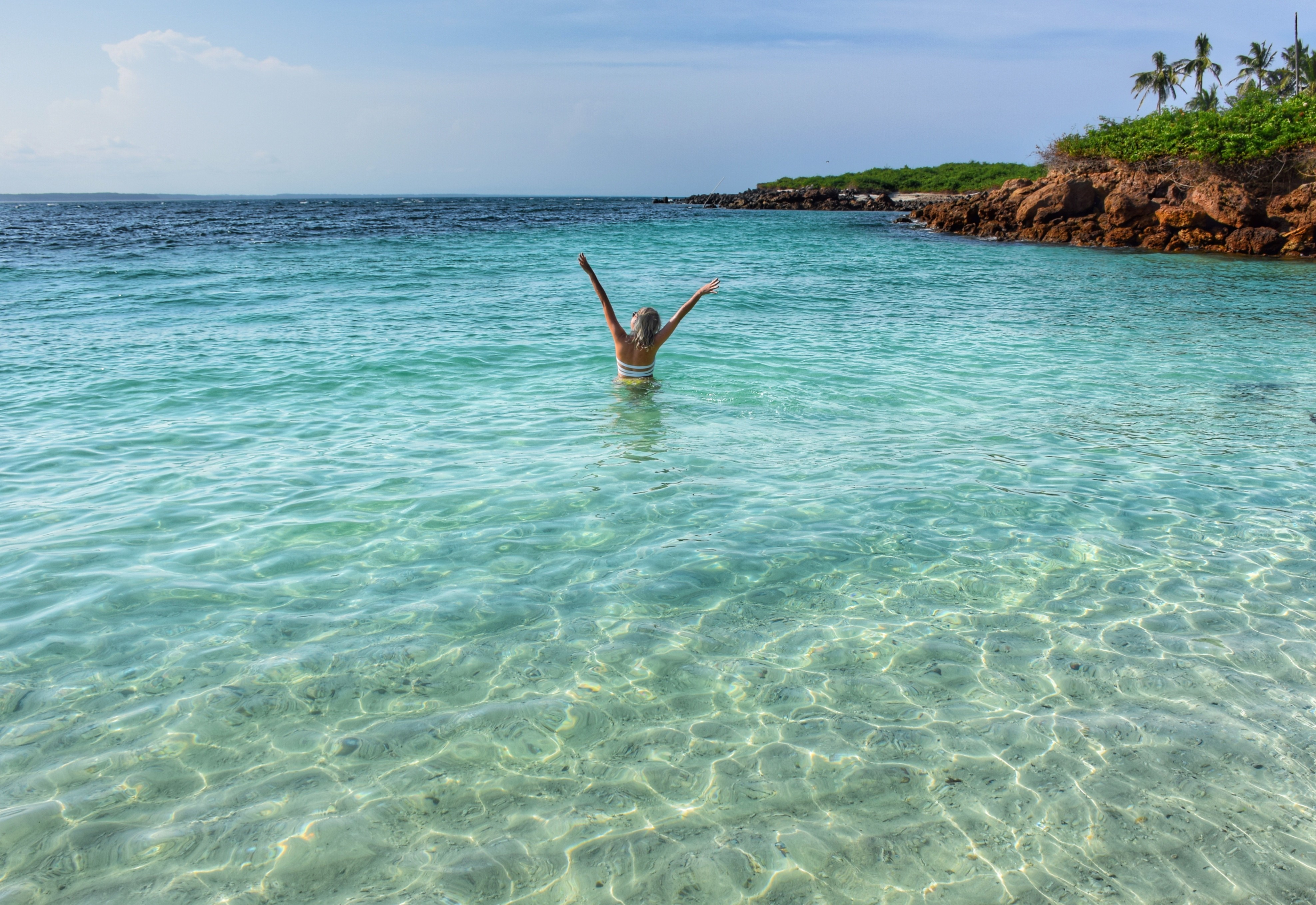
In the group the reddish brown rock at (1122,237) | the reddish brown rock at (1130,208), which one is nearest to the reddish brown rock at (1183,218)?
the reddish brown rock at (1122,237)

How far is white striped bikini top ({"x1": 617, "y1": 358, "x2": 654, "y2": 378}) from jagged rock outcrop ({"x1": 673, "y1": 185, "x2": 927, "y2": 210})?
64.5 meters

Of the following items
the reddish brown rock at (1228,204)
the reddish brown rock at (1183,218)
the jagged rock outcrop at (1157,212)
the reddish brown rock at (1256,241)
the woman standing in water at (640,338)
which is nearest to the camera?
the woman standing in water at (640,338)

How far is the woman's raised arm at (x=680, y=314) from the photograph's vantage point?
26.7ft

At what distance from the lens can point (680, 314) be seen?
8.75 metres

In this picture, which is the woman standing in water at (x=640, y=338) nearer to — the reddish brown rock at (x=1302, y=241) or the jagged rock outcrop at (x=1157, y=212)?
the reddish brown rock at (x=1302, y=241)

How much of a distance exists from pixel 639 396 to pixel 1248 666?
678 centimetres

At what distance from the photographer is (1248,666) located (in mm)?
4102

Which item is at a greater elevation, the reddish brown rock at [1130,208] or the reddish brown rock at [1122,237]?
the reddish brown rock at [1130,208]

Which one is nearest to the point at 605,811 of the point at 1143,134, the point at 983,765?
the point at 983,765

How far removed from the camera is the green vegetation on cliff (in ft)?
268

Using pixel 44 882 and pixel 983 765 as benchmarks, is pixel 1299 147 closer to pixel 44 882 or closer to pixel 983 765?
pixel 983 765

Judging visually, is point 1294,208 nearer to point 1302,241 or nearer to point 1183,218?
point 1302,241

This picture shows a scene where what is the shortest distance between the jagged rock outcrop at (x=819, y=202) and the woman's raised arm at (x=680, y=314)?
64763 mm

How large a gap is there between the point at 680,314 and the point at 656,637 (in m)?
5.07
